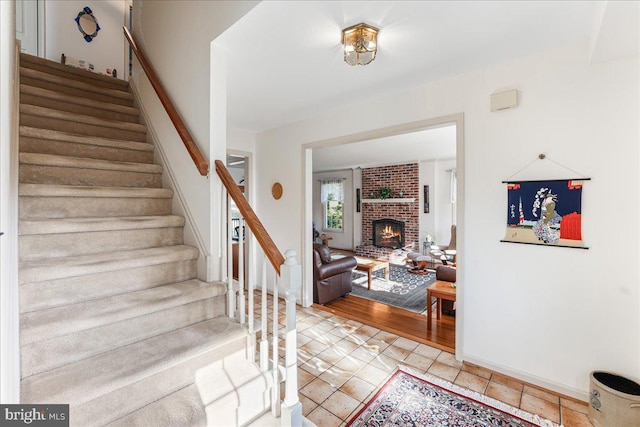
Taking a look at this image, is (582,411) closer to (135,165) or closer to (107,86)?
(135,165)

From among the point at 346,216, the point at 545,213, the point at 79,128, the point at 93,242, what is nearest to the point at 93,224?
the point at 93,242

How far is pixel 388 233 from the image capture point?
743 cm

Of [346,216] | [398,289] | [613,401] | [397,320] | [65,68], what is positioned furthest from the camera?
[346,216]

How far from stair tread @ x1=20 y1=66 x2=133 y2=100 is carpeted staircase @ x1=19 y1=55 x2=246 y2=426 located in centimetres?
2

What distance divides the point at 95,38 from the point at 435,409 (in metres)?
5.66

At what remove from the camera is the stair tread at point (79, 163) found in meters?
1.83

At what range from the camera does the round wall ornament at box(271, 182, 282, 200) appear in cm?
412

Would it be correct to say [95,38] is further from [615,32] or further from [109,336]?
[615,32]

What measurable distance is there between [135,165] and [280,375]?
190 centimetres

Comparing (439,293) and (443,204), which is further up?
(443,204)

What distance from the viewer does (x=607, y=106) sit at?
1850 millimetres

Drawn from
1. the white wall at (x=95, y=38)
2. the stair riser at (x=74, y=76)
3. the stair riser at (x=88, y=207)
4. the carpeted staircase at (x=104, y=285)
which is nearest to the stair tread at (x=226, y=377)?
the carpeted staircase at (x=104, y=285)

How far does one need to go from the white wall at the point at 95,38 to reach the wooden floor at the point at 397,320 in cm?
451

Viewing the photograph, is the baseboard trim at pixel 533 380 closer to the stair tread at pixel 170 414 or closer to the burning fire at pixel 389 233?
the stair tread at pixel 170 414
